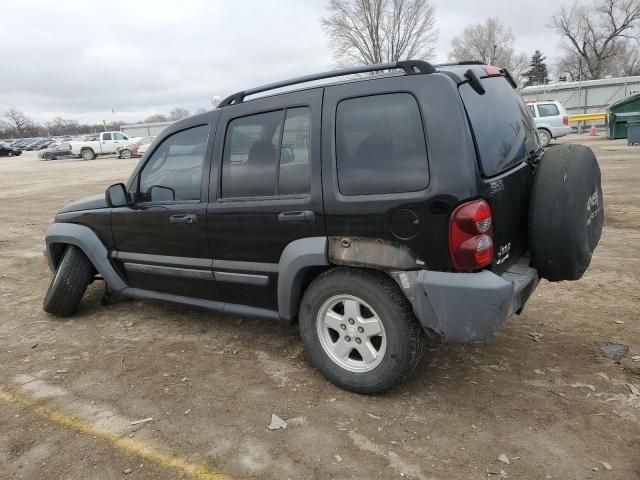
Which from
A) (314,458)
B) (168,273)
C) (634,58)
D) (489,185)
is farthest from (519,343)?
(634,58)

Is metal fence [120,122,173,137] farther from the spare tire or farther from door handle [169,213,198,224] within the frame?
the spare tire

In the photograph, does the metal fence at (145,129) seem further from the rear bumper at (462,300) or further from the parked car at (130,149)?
the rear bumper at (462,300)

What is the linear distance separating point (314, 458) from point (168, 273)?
2.00 meters

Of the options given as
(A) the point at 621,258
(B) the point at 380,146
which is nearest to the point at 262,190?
(B) the point at 380,146

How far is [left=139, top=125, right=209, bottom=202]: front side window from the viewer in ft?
12.0

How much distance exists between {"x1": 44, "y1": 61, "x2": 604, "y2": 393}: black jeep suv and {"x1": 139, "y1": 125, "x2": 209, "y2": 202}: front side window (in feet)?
0.07

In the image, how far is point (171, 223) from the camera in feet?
12.3

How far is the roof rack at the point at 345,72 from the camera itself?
2773mm

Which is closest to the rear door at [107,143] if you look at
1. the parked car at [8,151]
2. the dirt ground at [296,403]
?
the parked car at [8,151]

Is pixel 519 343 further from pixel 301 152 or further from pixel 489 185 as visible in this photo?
pixel 301 152

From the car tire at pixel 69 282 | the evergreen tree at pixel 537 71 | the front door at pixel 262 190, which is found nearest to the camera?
the front door at pixel 262 190

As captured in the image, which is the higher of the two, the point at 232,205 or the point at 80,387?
the point at 232,205

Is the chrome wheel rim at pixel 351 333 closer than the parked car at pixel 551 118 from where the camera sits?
Yes

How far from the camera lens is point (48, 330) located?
4344 mm
